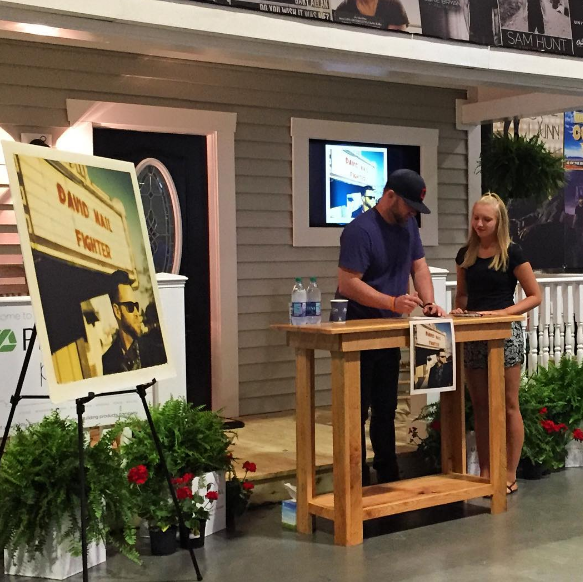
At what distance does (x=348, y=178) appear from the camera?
7973mm

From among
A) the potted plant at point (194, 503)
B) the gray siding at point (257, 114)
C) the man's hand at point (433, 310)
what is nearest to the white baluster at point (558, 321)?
the gray siding at point (257, 114)

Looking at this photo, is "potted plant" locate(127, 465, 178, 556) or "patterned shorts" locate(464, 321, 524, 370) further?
"patterned shorts" locate(464, 321, 524, 370)

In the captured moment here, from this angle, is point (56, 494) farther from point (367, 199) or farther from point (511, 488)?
point (367, 199)

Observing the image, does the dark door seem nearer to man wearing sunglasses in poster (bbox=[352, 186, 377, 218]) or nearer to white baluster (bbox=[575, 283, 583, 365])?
man wearing sunglasses in poster (bbox=[352, 186, 377, 218])

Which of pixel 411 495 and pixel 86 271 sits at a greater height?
pixel 86 271

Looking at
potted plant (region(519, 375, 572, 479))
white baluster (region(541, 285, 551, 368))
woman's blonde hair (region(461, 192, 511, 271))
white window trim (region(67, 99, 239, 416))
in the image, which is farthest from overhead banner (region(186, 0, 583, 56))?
potted plant (region(519, 375, 572, 479))

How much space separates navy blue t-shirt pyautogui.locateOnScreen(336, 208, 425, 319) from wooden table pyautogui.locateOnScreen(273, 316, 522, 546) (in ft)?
1.05

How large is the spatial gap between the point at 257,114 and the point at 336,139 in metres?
0.74

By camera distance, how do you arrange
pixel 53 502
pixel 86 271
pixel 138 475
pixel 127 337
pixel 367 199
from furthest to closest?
pixel 367 199 < pixel 138 475 < pixel 53 502 < pixel 127 337 < pixel 86 271

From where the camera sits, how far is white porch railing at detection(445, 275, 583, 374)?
6.98 metres

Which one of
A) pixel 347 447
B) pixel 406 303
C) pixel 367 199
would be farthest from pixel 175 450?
pixel 367 199

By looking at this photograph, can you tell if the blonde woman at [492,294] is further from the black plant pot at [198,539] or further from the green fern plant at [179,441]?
the black plant pot at [198,539]

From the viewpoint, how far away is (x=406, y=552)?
4.65m

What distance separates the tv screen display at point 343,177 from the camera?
7.84 meters
